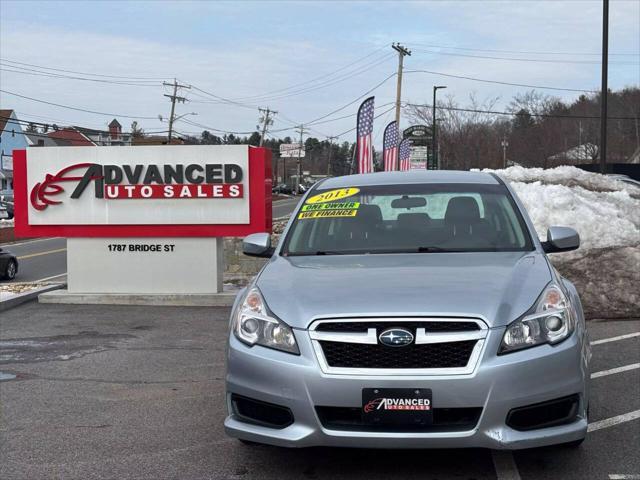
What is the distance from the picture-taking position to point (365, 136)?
24.5 metres

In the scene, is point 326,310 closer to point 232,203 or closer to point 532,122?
point 232,203

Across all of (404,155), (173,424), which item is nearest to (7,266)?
(173,424)

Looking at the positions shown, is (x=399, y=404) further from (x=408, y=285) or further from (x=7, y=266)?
(x=7, y=266)

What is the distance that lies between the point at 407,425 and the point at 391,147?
32580 mm

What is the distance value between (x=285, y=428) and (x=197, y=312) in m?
7.07

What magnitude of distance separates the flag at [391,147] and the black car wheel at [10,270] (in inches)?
796

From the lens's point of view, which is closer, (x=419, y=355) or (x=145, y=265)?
(x=419, y=355)

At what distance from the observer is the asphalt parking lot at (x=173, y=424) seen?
428 centimetres

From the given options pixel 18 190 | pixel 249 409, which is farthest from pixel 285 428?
pixel 18 190

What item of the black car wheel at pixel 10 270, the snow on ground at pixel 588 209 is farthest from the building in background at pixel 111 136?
the snow on ground at pixel 588 209

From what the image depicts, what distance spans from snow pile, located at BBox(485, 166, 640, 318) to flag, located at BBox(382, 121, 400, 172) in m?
17.9

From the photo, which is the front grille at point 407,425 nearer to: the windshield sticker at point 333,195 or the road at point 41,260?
the windshield sticker at point 333,195

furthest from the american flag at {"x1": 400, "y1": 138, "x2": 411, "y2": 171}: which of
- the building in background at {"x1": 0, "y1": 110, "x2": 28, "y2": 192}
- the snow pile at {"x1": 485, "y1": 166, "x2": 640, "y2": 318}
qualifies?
the building in background at {"x1": 0, "y1": 110, "x2": 28, "y2": 192}

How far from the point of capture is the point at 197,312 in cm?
1069
